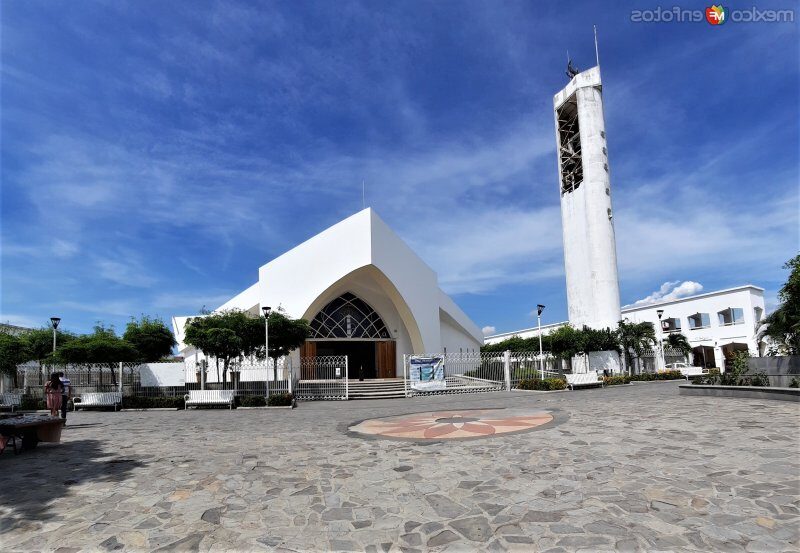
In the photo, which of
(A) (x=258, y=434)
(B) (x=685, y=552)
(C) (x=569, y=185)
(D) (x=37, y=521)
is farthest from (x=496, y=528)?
(C) (x=569, y=185)

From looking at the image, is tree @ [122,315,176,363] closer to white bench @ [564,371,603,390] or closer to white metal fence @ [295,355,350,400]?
white metal fence @ [295,355,350,400]

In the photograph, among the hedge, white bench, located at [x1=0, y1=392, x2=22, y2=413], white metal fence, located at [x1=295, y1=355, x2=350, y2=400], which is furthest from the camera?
the hedge

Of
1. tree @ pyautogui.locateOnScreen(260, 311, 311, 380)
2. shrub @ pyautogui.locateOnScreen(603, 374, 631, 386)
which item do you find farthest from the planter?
tree @ pyautogui.locateOnScreen(260, 311, 311, 380)

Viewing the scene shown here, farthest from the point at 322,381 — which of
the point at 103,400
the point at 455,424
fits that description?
the point at 455,424

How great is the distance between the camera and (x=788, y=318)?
15.2 m

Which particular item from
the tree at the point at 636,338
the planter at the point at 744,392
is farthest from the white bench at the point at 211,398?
the tree at the point at 636,338

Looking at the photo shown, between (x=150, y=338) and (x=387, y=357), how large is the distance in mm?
12922

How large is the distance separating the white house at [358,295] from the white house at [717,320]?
423 inches

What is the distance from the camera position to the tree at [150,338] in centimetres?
2552

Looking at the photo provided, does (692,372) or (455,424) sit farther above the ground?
(455,424)

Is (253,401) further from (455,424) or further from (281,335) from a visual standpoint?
(455,424)

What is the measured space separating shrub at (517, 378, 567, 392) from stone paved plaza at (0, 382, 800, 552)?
11242 mm

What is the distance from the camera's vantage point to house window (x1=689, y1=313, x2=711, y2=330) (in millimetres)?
36688

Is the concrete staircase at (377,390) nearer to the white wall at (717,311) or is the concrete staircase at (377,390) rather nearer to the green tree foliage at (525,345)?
the green tree foliage at (525,345)
